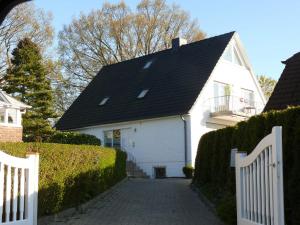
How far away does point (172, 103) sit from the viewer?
92.9 feet

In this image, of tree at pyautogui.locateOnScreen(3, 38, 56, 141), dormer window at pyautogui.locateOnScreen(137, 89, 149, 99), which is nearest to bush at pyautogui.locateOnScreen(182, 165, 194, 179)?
dormer window at pyautogui.locateOnScreen(137, 89, 149, 99)

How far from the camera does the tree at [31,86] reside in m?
33.4

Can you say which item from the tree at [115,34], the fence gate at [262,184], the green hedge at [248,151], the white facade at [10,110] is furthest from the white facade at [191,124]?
the fence gate at [262,184]

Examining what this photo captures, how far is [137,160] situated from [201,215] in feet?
57.6

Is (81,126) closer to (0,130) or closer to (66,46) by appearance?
(0,130)

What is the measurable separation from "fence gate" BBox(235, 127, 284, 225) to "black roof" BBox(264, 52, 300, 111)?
22.5ft

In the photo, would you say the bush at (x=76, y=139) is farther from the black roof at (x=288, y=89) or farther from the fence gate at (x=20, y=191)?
the fence gate at (x=20, y=191)

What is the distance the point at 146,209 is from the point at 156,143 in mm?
15406

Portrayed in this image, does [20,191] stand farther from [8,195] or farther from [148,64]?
[148,64]

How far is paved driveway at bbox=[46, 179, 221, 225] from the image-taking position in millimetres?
10945

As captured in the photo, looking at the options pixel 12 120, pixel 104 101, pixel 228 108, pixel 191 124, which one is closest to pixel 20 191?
pixel 12 120

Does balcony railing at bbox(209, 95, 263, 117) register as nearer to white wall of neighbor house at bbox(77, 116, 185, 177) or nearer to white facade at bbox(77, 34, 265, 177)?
white facade at bbox(77, 34, 265, 177)

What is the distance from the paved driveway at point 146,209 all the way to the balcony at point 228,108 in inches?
464

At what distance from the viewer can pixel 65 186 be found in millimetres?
11930
